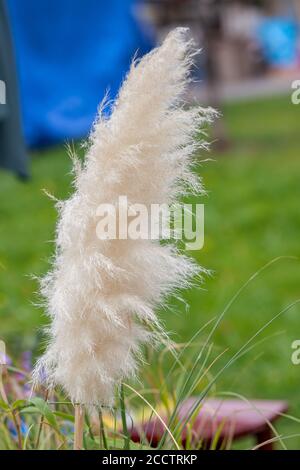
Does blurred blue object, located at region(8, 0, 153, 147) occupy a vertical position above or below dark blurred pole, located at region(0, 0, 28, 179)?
above

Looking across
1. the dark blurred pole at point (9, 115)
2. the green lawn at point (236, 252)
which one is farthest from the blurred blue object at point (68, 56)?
the dark blurred pole at point (9, 115)

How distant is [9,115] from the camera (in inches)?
145

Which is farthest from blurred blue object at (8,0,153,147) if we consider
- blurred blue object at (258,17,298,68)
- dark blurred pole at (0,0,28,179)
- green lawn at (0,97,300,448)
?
blurred blue object at (258,17,298,68)

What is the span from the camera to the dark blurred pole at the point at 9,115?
3527 millimetres

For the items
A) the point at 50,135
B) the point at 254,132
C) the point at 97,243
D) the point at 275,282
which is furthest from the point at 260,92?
the point at 97,243

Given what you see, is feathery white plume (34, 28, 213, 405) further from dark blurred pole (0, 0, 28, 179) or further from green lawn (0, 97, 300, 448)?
dark blurred pole (0, 0, 28, 179)

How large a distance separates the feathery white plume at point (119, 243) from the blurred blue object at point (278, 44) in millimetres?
17893

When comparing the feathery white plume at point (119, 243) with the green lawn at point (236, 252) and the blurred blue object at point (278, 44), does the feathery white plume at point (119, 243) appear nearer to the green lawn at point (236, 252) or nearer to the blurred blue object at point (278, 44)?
the green lawn at point (236, 252)

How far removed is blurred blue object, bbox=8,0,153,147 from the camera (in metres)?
10.2

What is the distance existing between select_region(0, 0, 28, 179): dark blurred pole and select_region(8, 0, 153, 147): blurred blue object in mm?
6241

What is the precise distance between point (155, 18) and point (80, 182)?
12724 mm

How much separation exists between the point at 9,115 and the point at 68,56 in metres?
7.14

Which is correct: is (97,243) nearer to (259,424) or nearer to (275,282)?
(259,424)
